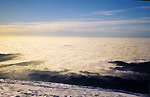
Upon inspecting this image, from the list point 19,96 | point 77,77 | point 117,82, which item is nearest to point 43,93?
point 19,96

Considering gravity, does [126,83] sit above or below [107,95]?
below

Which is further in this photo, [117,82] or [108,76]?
[108,76]

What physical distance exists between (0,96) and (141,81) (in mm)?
6520

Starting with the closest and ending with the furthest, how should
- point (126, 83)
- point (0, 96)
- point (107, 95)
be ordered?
point (0, 96) < point (107, 95) < point (126, 83)

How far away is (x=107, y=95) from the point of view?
3.13 metres

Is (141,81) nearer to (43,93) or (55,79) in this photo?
(55,79)

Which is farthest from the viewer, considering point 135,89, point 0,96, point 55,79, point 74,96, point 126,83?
point 55,79

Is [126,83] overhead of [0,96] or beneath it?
beneath

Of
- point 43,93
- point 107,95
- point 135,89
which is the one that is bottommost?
point 135,89

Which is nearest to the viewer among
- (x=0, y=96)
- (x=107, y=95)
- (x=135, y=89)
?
(x=0, y=96)

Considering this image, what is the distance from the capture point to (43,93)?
3.04m

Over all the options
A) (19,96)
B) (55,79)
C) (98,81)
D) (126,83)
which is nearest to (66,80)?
(55,79)

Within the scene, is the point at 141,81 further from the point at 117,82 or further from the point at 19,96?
the point at 19,96

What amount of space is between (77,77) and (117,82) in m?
2.25
